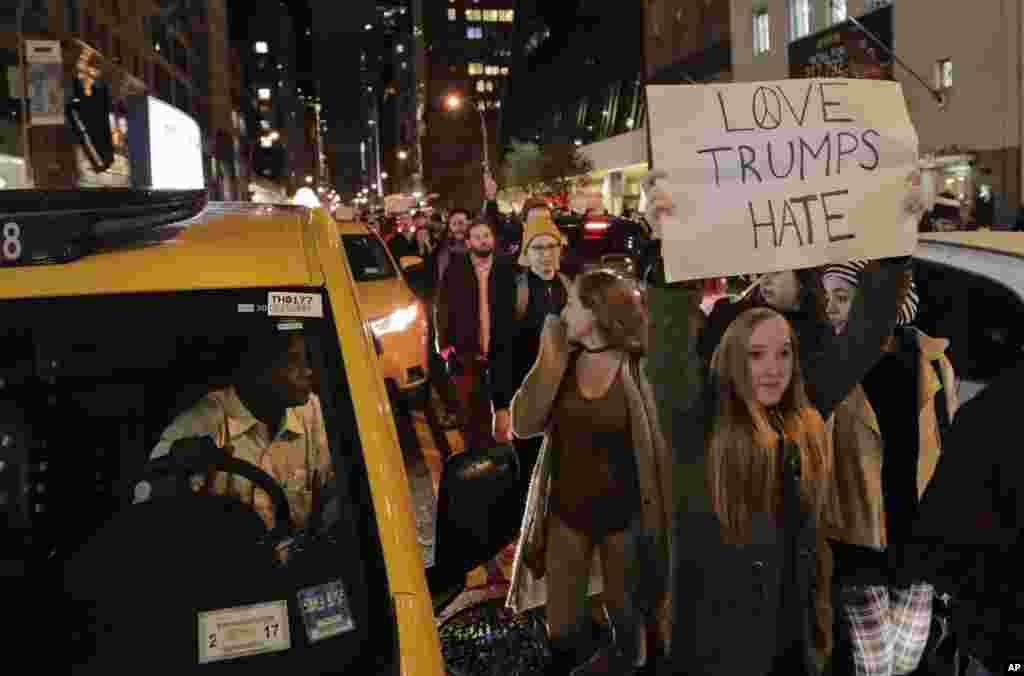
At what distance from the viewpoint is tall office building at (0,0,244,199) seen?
2095cm

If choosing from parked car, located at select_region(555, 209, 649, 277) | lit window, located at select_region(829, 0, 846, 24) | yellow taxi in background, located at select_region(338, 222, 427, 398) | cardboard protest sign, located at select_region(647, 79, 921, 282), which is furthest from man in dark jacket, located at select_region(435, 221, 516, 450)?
lit window, located at select_region(829, 0, 846, 24)

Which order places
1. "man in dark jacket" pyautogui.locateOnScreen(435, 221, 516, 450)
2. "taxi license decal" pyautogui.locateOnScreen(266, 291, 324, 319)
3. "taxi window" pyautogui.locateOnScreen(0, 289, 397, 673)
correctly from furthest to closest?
"man in dark jacket" pyautogui.locateOnScreen(435, 221, 516, 450) → "taxi license decal" pyautogui.locateOnScreen(266, 291, 324, 319) → "taxi window" pyautogui.locateOnScreen(0, 289, 397, 673)

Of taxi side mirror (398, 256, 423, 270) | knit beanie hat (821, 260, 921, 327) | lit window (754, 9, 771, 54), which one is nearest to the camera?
knit beanie hat (821, 260, 921, 327)

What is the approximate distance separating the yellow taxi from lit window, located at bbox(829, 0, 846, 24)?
35071 mm

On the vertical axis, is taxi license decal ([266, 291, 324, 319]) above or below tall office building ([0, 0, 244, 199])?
below

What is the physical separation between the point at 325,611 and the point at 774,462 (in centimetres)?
212

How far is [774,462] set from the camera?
380cm

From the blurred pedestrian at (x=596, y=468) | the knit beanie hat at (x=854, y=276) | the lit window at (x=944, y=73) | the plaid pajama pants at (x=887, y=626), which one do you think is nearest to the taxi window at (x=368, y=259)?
the blurred pedestrian at (x=596, y=468)

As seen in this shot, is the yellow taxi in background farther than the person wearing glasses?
Yes

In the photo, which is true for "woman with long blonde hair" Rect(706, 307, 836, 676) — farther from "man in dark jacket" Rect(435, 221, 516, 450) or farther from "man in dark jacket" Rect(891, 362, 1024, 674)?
"man in dark jacket" Rect(435, 221, 516, 450)

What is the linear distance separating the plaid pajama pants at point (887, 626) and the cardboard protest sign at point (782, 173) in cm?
122

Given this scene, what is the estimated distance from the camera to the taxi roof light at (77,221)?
7.28 feet

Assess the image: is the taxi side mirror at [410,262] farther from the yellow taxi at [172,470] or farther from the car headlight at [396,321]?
the yellow taxi at [172,470]

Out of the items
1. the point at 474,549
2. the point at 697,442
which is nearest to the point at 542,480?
the point at 697,442
